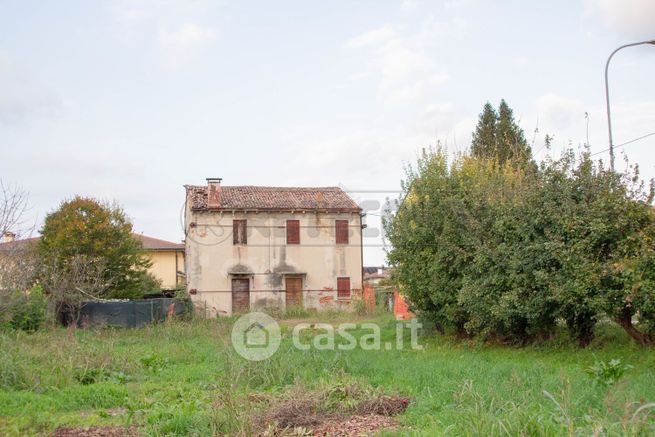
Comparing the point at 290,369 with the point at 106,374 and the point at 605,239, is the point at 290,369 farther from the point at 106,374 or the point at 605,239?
the point at 605,239

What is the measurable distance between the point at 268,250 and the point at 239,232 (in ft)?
5.76

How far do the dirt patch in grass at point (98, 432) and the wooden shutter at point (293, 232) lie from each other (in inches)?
1020

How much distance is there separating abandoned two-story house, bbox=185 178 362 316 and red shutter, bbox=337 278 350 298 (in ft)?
0.17

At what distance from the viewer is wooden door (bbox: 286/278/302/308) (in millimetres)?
33594

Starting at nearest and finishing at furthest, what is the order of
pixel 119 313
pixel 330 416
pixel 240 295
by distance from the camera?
pixel 330 416
pixel 119 313
pixel 240 295

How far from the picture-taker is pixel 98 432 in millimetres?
7789

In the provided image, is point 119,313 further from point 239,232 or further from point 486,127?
point 486,127

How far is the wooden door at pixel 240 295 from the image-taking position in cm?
3288

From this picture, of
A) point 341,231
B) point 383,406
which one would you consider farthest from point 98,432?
point 341,231

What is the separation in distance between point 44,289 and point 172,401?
18308 millimetres

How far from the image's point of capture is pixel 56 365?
→ 11.9 metres

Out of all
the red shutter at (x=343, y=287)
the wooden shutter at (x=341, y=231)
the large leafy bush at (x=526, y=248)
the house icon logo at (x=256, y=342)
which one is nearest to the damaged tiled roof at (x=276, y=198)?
the wooden shutter at (x=341, y=231)

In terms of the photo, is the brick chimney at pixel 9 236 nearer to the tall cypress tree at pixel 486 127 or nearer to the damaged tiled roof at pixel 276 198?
the damaged tiled roof at pixel 276 198

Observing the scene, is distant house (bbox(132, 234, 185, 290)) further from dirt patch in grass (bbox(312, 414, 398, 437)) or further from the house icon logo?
dirt patch in grass (bbox(312, 414, 398, 437))
